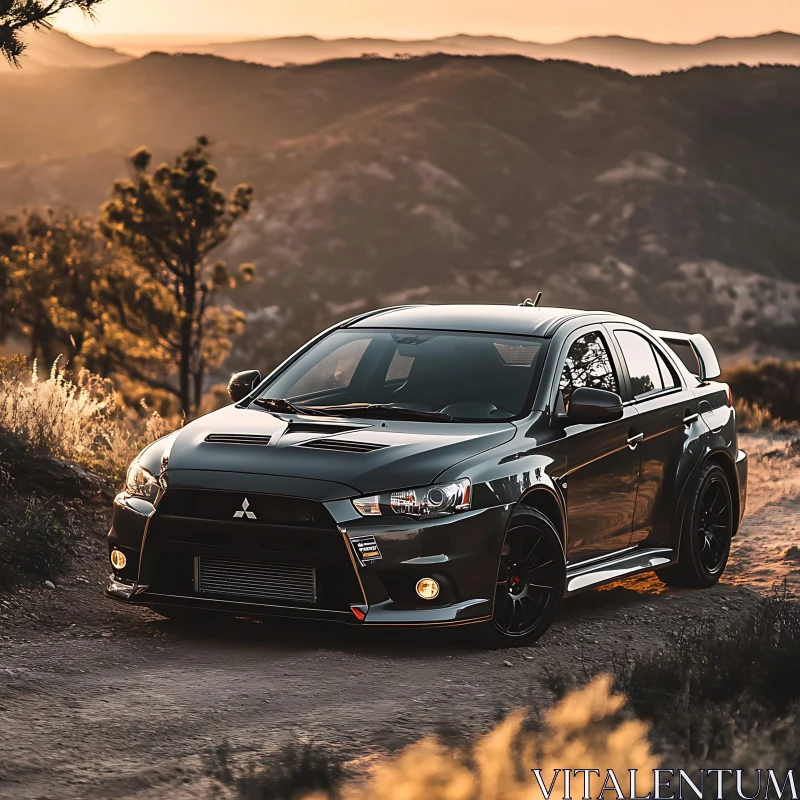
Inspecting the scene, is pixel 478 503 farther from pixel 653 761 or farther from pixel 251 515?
pixel 653 761

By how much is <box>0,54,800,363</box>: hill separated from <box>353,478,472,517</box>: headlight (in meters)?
84.7

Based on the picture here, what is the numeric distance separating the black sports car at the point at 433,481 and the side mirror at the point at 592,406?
1 cm

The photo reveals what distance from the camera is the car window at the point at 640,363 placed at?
8.94 metres

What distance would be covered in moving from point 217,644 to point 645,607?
2.82 metres

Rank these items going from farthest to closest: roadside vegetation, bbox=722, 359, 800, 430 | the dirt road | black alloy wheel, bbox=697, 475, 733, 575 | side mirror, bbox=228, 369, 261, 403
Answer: roadside vegetation, bbox=722, 359, 800, 430, black alloy wheel, bbox=697, 475, 733, 575, side mirror, bbox=228, 369, 261, 403, the dirt road

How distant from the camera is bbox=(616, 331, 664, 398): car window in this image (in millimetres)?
8938

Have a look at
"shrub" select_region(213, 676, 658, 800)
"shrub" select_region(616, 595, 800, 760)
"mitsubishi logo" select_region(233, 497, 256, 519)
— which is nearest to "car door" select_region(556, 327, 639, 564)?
"shrub" select_region(616, 595, 800, 760)

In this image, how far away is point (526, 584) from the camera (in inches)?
291

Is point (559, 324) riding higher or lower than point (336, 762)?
higher

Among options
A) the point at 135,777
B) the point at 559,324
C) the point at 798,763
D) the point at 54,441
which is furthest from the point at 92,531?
the point at 798,763

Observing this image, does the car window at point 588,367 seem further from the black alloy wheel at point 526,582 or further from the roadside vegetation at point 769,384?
the roadside vegetation at point 769,384

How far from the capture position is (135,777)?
5.02 meters

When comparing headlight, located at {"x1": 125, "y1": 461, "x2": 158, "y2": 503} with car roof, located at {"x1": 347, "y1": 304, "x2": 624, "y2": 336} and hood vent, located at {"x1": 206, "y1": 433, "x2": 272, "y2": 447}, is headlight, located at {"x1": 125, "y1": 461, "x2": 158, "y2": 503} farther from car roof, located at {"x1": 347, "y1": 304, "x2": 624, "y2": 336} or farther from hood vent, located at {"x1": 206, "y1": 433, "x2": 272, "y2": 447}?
car roof, located at {"x1": 347, "y1": 304, "x2": 624, "y2": 336}

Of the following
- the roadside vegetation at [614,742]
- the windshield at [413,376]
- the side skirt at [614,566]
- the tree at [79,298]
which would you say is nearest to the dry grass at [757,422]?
the side skirt at [614,566]
